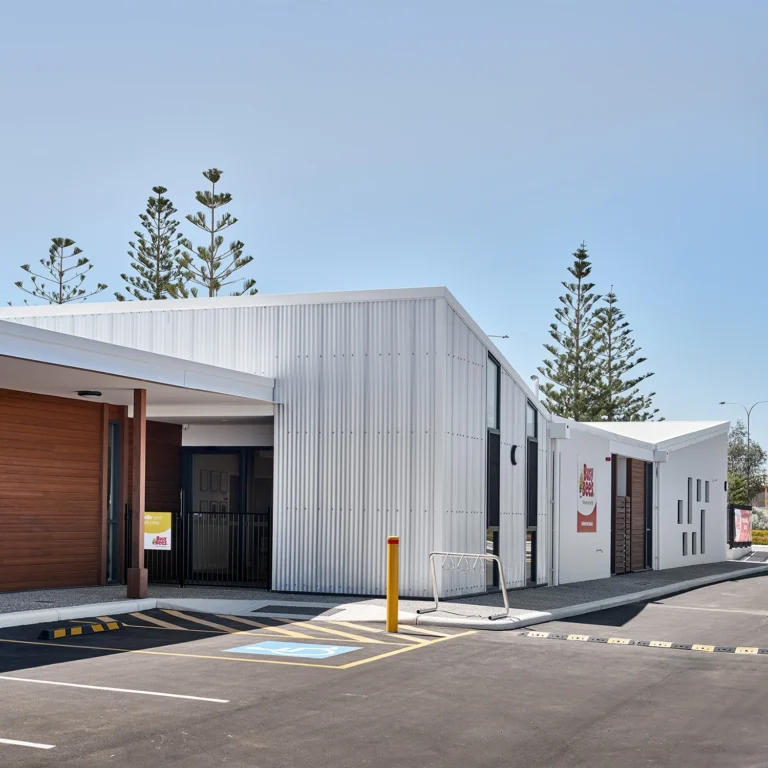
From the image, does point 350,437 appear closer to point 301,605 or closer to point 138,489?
point 301,605

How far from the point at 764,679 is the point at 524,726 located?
12.8 ft

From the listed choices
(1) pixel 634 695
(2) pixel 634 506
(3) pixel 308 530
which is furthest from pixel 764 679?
(2) pixel 634 506

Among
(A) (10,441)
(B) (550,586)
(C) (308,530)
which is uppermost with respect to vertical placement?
(A) (10,441)

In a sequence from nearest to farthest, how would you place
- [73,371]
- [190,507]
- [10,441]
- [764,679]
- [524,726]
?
[524,726] → [764,679] → [73,371] → [10,441] → [190,507]

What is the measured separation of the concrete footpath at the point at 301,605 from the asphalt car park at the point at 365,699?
727mm

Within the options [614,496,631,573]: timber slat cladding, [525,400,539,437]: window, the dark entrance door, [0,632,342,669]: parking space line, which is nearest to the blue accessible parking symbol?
[0,632,342,669]: parking space line

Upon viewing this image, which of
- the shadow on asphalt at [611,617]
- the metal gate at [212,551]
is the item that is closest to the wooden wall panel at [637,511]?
the shadow on asphalt at [611,617]

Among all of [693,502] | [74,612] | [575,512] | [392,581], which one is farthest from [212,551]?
[693,502]

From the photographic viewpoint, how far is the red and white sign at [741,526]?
42.4 meters

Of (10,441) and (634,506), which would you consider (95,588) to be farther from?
(634,506)

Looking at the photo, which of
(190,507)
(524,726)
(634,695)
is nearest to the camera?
(524,726)

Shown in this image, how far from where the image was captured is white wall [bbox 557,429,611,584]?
23.8 m

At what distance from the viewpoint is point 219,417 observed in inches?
784

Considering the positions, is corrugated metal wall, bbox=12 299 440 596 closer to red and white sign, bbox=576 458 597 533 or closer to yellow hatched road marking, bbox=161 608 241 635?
yellow hatched road marking, bbox=161 608 241 635
